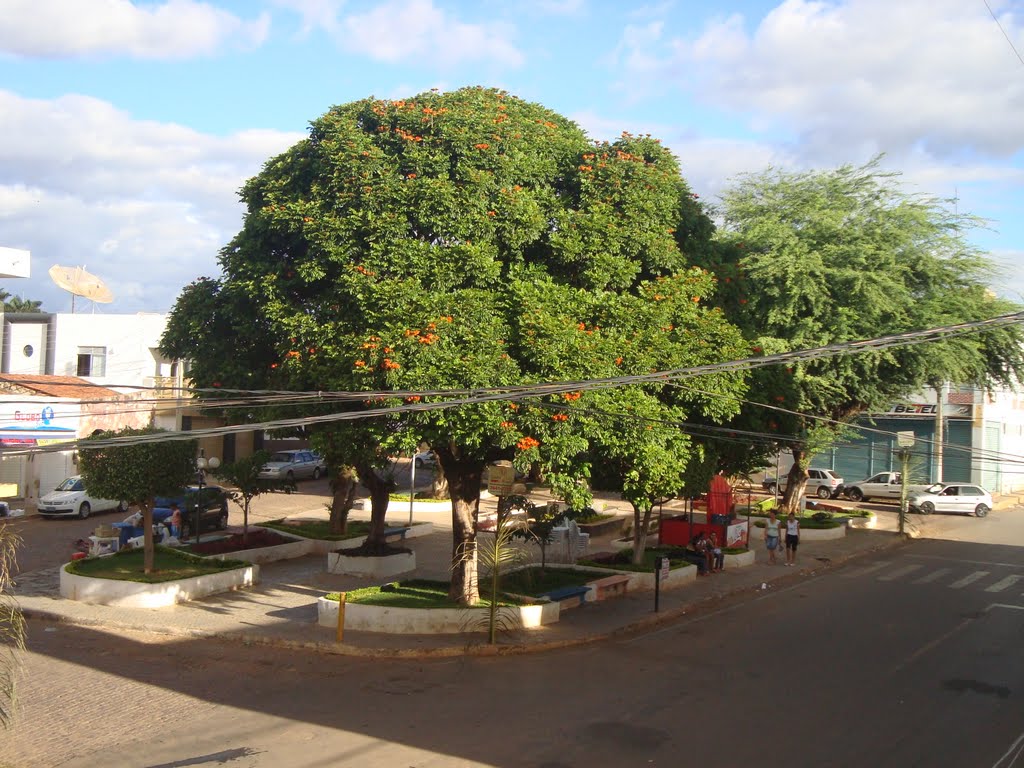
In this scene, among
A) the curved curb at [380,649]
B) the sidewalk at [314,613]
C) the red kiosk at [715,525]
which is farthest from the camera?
the red kiosk at [715,525]

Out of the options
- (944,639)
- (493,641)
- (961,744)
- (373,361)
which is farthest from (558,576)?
(961,744)

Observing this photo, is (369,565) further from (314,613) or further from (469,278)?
(469,278)

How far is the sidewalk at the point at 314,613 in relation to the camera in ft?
49.5

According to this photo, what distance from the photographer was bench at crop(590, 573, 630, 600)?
19.3 meters

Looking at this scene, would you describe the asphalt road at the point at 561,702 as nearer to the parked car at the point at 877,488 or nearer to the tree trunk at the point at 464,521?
the tree trunk at the point at 464,521

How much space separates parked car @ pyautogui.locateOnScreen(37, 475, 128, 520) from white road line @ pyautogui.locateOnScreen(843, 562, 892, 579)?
2254 centimetres

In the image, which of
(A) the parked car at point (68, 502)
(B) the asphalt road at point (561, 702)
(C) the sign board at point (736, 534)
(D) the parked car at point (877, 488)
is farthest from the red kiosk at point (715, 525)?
→ (A) the parked car at point (68, 502)

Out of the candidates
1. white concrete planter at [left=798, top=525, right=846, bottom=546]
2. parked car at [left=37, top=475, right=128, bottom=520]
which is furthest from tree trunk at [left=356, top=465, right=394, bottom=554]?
white concrete planter at [left=798, top=525, right=846, bottom=546]

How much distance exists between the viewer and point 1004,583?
22.9 m

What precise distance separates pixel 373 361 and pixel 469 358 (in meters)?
1.40

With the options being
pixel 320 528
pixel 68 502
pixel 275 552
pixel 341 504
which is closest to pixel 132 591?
pixel 275 552

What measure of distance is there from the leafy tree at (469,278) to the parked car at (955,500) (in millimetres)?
26643

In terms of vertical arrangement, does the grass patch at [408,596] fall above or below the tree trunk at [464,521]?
below

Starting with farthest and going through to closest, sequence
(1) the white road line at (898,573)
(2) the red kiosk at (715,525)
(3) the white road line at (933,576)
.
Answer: (2) the red kiosk at (715,525)
(1) the white road line at (898,573)
(3) the white road line at (933,576)
